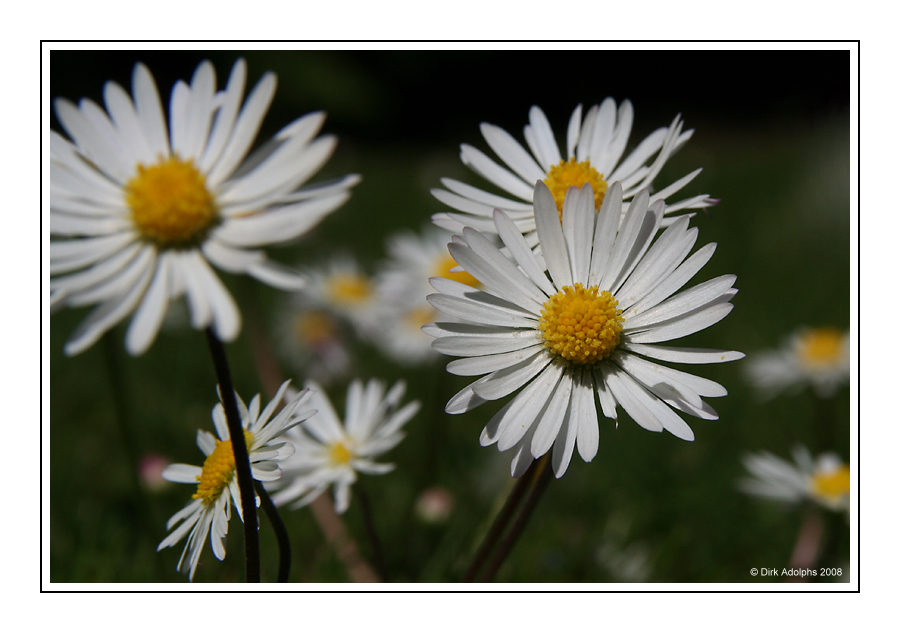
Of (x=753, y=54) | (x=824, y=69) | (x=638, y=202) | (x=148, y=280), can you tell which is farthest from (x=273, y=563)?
(x=824, y=69)

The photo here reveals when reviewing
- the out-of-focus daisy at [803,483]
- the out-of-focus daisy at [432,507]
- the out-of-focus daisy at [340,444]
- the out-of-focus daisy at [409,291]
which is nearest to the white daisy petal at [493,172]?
the out-of-focus daisy at [340,444]

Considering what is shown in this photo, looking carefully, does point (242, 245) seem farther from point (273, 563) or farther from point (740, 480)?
point (740, 480)

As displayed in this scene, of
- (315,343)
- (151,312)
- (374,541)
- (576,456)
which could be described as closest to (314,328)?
(315,343)

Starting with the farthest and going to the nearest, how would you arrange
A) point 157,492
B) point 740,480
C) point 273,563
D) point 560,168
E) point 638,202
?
point 740,480 < point 157,492 < point 273,563 < point 560,168 < point 638,202

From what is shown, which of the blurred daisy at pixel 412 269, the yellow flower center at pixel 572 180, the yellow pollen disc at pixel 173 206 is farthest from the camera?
the blurred daisy at pixel 412 269

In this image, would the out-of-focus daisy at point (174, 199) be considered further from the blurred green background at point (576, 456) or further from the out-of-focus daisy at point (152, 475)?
the out-of-focus daisy at point (152, 475)

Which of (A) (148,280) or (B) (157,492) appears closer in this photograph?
(A) (148,280)
